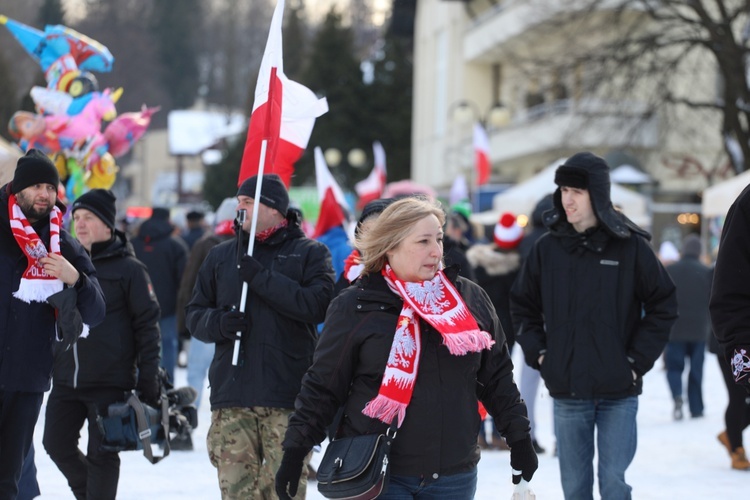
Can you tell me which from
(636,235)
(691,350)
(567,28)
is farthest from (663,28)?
(636,235)

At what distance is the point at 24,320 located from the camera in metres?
5.91

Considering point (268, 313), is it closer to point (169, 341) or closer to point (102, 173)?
point (102, 173)

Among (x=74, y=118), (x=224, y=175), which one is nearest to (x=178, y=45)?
(x=224, y=175)

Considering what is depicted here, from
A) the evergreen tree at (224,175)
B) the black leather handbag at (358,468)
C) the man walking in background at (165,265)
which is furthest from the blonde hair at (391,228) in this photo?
the evergreen tree at (224,175)

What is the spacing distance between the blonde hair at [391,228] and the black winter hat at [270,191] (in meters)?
1.83

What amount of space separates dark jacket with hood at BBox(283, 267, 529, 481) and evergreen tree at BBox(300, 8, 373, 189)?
44785 millimetres

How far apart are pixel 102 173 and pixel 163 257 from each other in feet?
5.99

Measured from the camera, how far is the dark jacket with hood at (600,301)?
6277 mm

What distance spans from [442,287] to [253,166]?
2494 millimetres

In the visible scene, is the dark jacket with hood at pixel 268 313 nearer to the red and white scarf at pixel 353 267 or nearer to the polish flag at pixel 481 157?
the red and white scarf at pixel 353 267

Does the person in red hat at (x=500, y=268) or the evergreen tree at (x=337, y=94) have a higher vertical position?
the evergreen tree at (x=337, y=94)

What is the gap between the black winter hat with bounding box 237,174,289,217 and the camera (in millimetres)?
6402

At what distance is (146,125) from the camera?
37.4 ft

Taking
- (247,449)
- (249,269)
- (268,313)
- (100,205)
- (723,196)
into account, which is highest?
(723,196)
